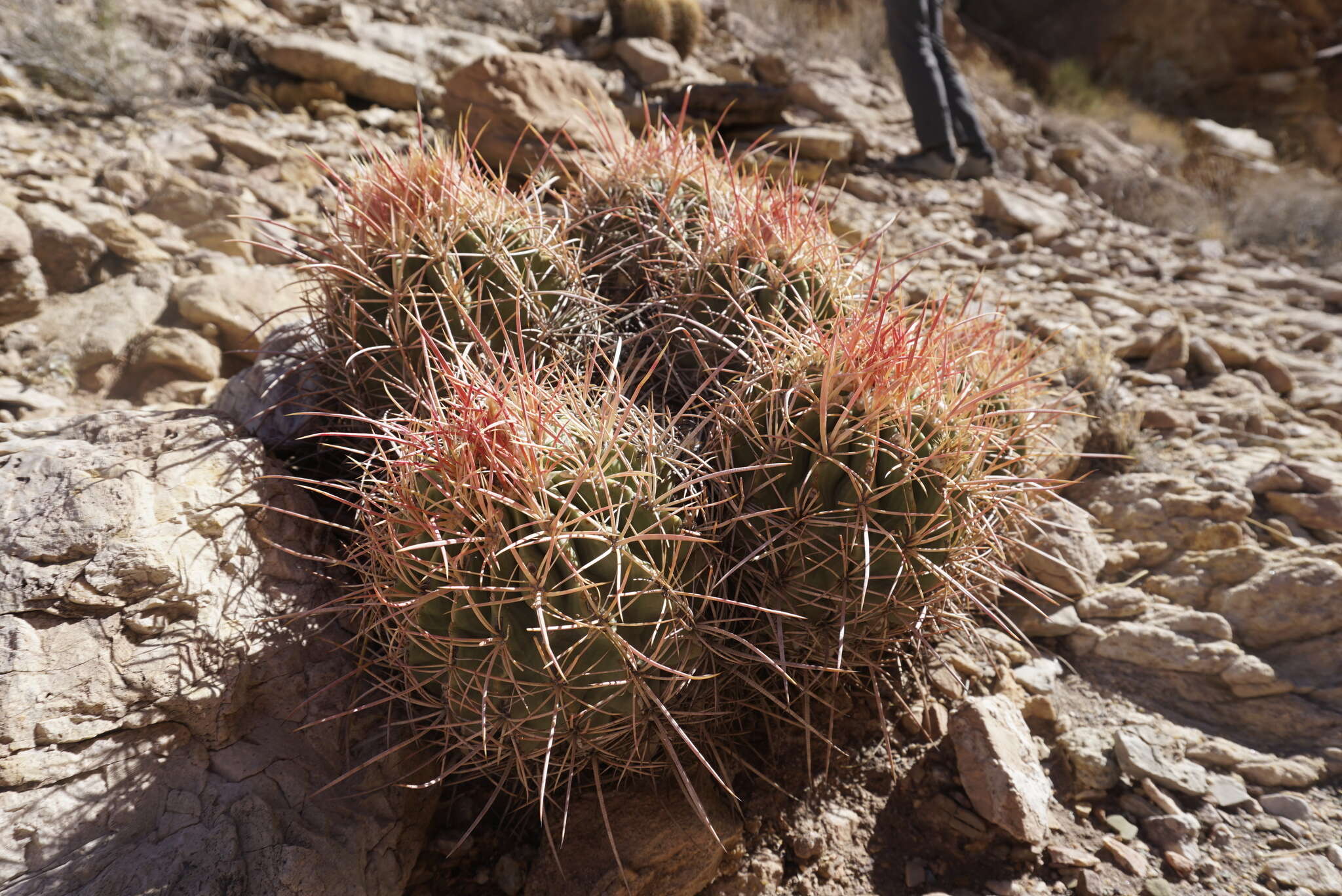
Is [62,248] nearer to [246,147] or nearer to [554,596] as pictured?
[246,147]

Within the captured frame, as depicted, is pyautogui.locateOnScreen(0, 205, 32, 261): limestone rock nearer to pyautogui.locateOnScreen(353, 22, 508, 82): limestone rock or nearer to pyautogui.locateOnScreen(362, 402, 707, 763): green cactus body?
pyautogui.locateOnScreen(362, 402, 707, 763): green cactus body

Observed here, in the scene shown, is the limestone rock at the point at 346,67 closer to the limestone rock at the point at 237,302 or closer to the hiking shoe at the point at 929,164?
the limestone rock at the point at 237,302

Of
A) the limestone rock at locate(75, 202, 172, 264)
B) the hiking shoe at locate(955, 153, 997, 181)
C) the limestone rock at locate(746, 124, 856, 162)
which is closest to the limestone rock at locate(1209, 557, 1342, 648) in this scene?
the limestone rock at locate(746, 124, 856, 162)

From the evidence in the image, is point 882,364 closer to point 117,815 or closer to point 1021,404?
point 1021,404

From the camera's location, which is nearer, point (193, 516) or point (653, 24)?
point (193, 516)

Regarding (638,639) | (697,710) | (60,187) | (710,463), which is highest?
(710,463)

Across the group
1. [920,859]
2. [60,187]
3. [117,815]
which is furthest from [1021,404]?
[60,187]
